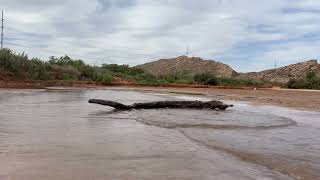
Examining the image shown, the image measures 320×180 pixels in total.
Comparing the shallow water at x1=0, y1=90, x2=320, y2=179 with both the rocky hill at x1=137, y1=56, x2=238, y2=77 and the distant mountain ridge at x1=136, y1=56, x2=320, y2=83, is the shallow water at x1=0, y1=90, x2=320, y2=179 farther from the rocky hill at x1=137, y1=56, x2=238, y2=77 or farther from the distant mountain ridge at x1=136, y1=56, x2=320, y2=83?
the rocky hill at x1=137, y1=56, x2=238, y2=77

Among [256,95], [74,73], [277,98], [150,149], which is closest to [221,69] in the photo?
[74,73]

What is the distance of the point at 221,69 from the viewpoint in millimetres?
96125

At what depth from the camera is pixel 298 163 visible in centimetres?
679

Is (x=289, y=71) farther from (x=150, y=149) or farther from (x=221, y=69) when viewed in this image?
(x=150, y=149)

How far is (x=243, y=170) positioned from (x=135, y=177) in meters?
1.59

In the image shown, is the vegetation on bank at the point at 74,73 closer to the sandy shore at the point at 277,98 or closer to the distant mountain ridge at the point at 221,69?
the sandy shore at the point at 277,98

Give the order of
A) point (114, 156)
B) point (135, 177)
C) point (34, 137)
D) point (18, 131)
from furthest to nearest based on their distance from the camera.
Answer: point (18, 131) < point (34, 137) < point (114, 156) < point (135, 177)

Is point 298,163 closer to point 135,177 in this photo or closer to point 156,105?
point 135,177


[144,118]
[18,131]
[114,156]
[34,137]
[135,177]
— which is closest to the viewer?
[135,177]

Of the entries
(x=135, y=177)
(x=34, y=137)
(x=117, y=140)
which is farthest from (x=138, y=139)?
(x=135, y=177)

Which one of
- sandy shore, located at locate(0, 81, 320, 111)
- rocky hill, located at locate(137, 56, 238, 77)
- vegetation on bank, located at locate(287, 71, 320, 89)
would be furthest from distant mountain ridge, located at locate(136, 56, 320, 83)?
sandy shore, located at locate(0, 81, 320, 111)

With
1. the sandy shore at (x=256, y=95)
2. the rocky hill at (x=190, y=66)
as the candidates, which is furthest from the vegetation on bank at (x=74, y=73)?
the rocky hill at (x=190, y=66)

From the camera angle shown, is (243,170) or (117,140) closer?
(243,170)

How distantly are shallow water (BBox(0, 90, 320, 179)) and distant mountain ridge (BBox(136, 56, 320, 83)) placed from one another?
66.9 m
